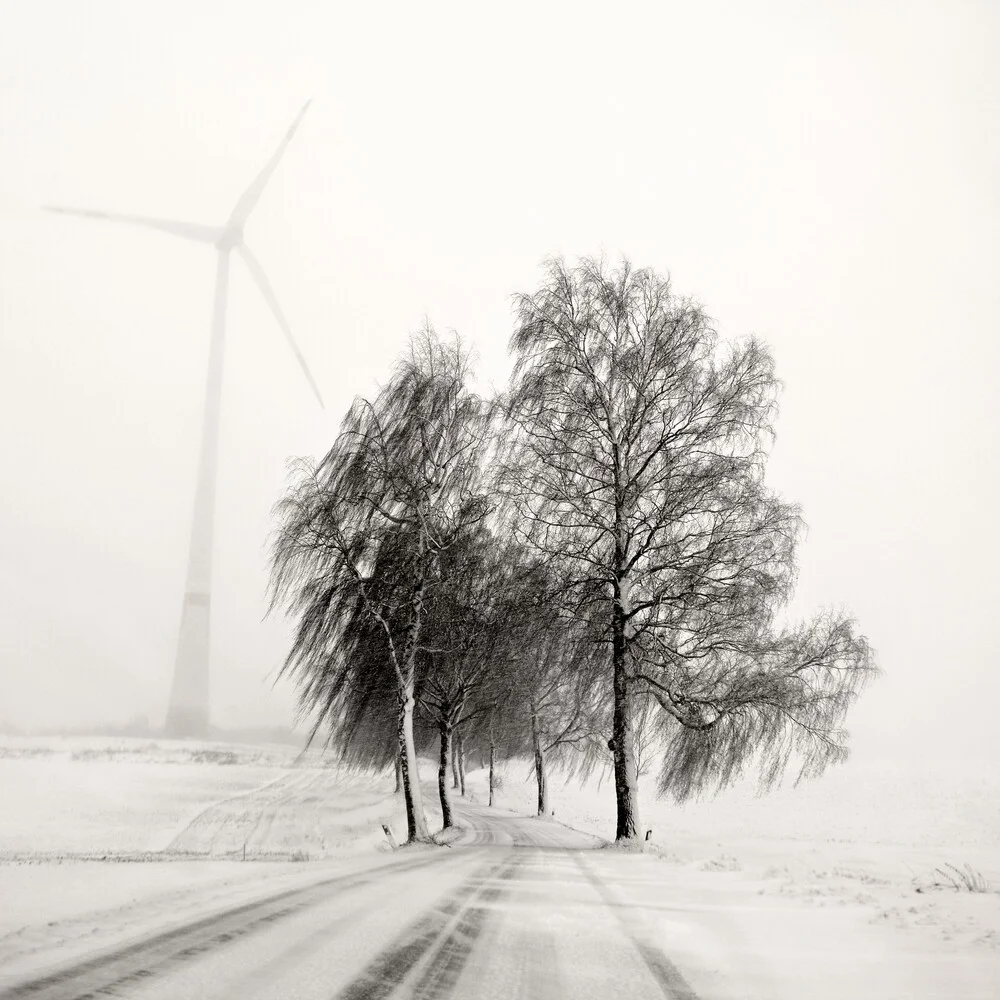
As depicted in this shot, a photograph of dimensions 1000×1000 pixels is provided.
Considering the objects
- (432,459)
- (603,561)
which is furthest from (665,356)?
(432,459)

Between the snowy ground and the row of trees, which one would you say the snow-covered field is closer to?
the snowy ground

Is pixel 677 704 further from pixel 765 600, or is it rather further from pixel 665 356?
pixel 665 356

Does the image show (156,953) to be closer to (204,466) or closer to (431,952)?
(431,952)

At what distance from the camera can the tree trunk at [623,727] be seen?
500 inches

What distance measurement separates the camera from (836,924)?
4465 millimetres

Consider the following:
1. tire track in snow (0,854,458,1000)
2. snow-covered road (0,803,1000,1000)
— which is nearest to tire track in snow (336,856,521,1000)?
snow-covered road (0,803,1000,1000)

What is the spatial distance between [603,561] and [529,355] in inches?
165

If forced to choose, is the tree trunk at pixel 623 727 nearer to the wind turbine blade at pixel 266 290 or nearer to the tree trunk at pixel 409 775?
the tree trunk at pixel 409 775

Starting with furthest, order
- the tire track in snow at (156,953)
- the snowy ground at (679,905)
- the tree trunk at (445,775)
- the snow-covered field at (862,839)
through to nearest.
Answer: the tree trunk at (445,775)
the snow-covered field at (862,839)
the snowy ground at (679,905)
the tire track in snow at (156,953)

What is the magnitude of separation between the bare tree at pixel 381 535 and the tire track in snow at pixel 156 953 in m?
9.76

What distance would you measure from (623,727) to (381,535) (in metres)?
6.12

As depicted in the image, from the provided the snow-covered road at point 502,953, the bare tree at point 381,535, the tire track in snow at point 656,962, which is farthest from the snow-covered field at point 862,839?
the bare tree at point 381,535

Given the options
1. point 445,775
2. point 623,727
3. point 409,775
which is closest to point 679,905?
point 623,727

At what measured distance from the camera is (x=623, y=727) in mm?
Result: 12672
